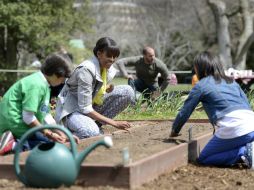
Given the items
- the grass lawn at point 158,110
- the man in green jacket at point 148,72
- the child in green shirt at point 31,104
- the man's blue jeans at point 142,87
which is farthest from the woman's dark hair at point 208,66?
the man's blue jeans at point 142,87

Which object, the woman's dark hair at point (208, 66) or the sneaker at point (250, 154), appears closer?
the sneaker at point (250, 154)

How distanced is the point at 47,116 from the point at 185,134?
6.03 ft

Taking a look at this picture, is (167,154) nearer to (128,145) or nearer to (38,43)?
(128,145)

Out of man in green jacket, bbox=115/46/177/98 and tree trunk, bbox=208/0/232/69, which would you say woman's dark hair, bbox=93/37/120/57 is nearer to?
man in green jacket, bbox=115/46/177/98

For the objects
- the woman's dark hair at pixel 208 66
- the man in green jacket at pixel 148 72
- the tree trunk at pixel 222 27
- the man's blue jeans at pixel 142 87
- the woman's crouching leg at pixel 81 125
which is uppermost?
the woman's dark hair at pixel 208 66

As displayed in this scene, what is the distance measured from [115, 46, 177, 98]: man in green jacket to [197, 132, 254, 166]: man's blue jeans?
6224 mm

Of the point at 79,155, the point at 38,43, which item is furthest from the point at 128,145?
the point at 38,43

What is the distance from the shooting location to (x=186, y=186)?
5.91 m

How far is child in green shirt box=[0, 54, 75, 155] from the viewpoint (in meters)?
6.51

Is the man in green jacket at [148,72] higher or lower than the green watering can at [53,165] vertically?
lower

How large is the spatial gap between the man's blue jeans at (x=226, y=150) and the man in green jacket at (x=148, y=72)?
6.22 metres

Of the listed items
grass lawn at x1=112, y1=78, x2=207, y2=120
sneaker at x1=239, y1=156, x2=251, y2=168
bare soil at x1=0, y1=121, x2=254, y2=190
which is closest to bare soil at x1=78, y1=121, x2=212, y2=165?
bare soil at x1=0, y1=121, x2=254, y2=190

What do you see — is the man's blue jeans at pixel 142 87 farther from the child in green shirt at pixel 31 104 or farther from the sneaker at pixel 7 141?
the sneaker at pixel 7 141

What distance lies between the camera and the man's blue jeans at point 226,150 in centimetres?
716
